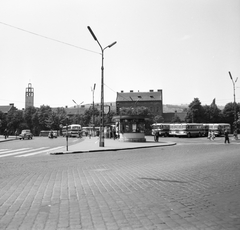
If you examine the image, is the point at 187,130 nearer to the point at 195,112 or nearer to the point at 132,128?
the point at 132,128

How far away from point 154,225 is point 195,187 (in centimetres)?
345

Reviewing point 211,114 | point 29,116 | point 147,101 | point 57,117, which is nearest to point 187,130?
point 211,114

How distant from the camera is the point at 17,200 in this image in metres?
6.45

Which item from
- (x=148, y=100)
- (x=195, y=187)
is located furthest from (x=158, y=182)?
(x=148, y=100)

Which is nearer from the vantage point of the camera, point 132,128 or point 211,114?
point 132,128

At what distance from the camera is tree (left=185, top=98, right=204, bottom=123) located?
9288cm

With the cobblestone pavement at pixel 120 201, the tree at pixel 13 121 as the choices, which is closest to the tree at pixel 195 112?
the tree at pixel 13 121

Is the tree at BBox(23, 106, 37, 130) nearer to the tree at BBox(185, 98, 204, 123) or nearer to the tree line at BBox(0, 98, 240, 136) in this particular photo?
the tree line at BBox(0, 98, 240, 136)

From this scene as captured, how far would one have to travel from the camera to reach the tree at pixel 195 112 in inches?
3656

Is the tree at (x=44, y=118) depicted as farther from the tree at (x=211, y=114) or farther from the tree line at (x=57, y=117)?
the tree at (x=211, y=114)

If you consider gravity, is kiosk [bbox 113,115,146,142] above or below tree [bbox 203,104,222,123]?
below

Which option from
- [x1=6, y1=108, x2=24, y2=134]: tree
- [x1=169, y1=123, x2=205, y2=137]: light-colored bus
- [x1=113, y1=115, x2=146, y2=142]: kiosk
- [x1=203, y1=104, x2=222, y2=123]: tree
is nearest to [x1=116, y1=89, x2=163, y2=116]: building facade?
[x1=203, y1=104, x2=222, y2=123]: tree

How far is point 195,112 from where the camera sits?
92.9m

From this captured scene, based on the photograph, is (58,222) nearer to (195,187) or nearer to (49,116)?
(195,187)
